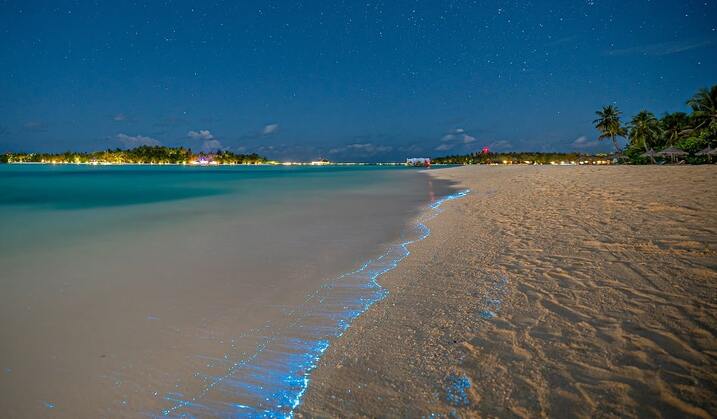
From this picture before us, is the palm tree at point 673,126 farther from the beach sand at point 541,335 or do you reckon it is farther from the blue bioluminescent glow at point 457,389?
the blue bioluminescent glow at point 457,389

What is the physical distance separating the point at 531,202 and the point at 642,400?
11640 millimetres

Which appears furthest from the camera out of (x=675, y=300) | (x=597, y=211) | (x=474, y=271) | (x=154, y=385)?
(x=597, y=211)

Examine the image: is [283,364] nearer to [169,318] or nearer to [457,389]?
[457,389]

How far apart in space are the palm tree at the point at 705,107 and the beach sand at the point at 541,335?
4941 centimetres

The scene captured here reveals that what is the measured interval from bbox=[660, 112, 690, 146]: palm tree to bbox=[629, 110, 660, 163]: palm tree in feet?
5.70

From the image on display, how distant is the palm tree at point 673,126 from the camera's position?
47500 mm

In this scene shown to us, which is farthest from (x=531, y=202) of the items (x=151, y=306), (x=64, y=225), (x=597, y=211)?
(x=64, y=225)

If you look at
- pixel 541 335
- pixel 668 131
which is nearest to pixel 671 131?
pixel 668 131

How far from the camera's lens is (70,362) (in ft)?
12.1

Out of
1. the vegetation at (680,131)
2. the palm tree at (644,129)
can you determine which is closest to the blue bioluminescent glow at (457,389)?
the vegetation at (680,131)

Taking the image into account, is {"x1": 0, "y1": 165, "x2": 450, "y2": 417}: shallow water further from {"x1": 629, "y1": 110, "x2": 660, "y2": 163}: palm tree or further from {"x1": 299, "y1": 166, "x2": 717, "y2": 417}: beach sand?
{"x1": 629, "y1": 110, "x2": 660, "y2": 163}: palm tree

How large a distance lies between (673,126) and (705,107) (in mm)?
8015

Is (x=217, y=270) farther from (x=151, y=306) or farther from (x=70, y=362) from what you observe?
(x=70, y=362)

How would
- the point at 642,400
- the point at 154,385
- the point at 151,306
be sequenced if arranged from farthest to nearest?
the point at 151,306 < the point at 154,385 < the point at 642,400
